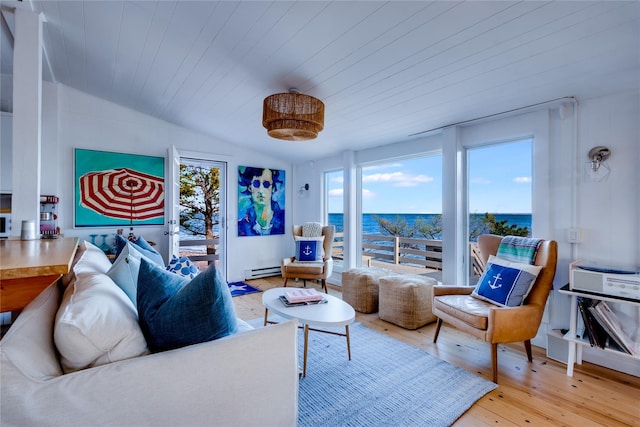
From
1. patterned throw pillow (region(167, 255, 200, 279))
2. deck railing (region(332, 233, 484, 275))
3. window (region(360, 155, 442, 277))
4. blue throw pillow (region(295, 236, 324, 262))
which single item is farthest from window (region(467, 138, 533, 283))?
patterned throw pillow (region(167, 255, 200, 279))

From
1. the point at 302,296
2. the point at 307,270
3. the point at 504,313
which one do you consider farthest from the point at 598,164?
the point at 307,270

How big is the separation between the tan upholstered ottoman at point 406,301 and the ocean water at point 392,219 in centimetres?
93

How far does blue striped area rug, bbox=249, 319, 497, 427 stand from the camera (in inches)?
65.1

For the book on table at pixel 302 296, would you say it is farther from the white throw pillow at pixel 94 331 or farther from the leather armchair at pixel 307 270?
the leather armchair at pixel 307 270

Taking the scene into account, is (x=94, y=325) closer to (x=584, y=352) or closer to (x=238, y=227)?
(x=584, y=352)

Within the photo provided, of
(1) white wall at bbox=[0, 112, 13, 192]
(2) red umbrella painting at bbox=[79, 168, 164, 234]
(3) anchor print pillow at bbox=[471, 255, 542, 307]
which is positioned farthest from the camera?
(2) red umbrella painting at bbox=[79, 168, 164, 234]

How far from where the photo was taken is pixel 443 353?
7.83 ft

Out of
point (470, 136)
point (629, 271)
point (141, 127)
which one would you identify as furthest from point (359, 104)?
point (141, 127)

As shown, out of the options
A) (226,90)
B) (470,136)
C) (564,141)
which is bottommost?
(564,141)

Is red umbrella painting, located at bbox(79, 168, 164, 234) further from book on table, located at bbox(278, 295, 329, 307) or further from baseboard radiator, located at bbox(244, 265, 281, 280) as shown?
book on table, located at bbox(278, 295, 329, 307)

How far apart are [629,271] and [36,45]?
437cm

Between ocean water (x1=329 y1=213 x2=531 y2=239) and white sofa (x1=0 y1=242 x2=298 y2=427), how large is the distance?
2.58 meters

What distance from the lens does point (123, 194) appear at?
153 inches

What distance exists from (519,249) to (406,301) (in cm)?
107
